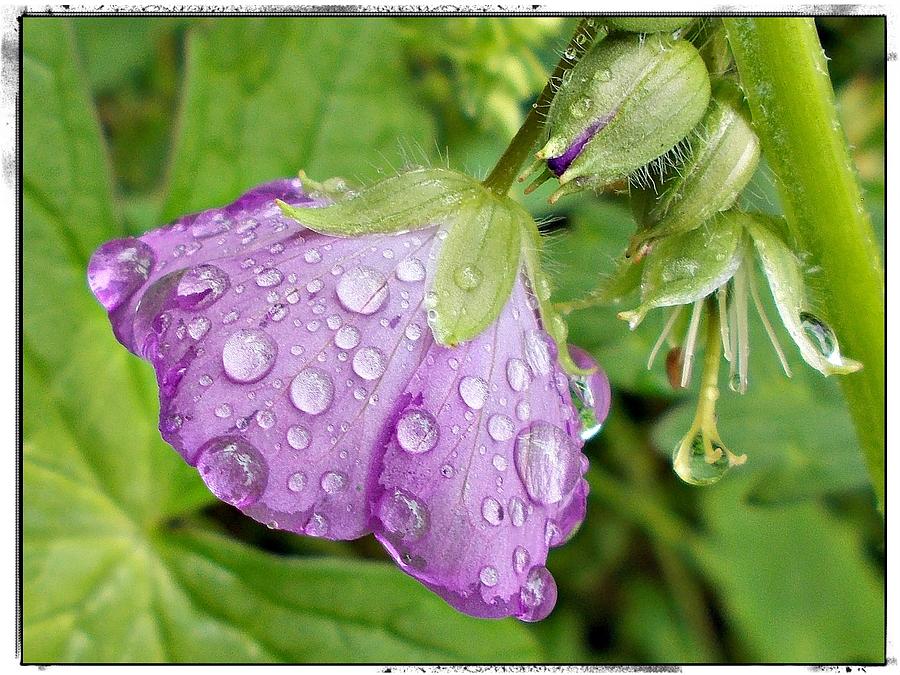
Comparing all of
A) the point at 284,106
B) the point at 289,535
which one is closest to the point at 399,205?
the point at 284,106

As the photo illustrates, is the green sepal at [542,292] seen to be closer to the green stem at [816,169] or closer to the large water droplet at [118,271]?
the green stem at [816,169]

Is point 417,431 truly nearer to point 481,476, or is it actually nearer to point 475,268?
point 481,476

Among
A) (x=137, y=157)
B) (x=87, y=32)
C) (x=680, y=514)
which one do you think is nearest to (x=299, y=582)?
(x=680, y=514)

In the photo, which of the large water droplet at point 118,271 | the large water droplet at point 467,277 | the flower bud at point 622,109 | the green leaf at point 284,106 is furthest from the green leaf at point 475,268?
the green leaf at point 284,106

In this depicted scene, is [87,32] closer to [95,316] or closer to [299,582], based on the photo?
[95,316]

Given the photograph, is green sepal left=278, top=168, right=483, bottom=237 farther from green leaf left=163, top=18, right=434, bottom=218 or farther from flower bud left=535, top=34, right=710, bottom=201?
green leaf left=163, top=18, right=434, bottom=218

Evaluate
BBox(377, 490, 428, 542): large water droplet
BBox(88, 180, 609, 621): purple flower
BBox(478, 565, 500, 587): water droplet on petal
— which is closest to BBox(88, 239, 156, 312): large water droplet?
BBox(88, 180, 609, 621): purple flower
